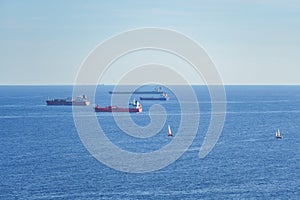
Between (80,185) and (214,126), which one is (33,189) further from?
(214,126)

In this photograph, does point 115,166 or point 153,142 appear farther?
point 153,142

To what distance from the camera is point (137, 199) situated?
220 ft

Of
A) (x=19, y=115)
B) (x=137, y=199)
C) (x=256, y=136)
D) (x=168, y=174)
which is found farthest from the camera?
(x=19, y=115)

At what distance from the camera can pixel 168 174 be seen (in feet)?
266

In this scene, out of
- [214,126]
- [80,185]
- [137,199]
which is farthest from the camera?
[214,126]

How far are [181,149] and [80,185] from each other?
3576 centimetres

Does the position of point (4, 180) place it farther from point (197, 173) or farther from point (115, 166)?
point (197, 173)

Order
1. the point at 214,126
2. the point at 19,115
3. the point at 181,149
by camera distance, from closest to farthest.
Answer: the point at 181,149 → the point at 214,126 → the point at 19,115

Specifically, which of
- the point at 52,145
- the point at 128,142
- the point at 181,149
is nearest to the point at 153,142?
the point at 128,142

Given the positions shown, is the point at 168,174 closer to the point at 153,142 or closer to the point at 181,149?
the point at 181,149

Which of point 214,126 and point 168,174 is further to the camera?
point 214,126

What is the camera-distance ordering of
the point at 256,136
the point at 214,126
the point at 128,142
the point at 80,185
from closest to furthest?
the point at 80,185 → the point at 128,142 → the point at 256,136 → the point at 214,126

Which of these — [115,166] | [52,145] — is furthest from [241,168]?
[52,145]

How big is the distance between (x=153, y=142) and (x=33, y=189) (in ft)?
161
